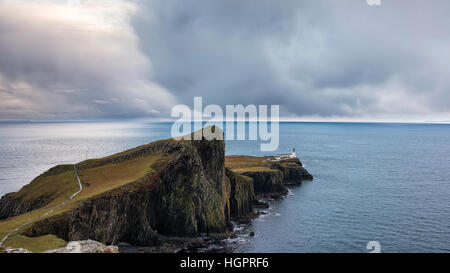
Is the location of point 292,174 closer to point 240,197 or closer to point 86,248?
point 240,197

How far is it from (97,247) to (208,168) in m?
53.9

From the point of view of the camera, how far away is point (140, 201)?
203 feet

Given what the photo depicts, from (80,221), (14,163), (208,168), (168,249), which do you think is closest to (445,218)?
(208,168)

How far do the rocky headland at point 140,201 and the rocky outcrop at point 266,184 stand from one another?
1848 cm

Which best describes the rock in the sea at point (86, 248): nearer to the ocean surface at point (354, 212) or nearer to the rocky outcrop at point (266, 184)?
the ocean surface at point (354, 212)

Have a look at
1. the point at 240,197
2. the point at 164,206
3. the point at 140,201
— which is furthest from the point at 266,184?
the point at 140,201

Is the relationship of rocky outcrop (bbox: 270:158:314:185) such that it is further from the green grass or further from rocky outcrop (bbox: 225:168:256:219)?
Result: the green grass

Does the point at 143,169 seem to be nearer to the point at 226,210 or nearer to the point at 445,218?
the point at 226,210

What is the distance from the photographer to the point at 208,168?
3076 inches

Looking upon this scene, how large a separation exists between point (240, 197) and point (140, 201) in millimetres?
33738

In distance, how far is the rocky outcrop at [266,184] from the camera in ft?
363

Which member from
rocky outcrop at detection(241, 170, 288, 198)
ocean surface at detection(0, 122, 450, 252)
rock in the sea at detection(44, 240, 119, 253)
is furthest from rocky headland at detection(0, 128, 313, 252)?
rocky outcrop at detection(241, 170, 288, 198)

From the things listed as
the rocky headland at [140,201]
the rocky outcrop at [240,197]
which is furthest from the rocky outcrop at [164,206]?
the rocky outcrop at [240,197]

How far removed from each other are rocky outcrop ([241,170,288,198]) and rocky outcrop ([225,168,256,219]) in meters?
17.7
